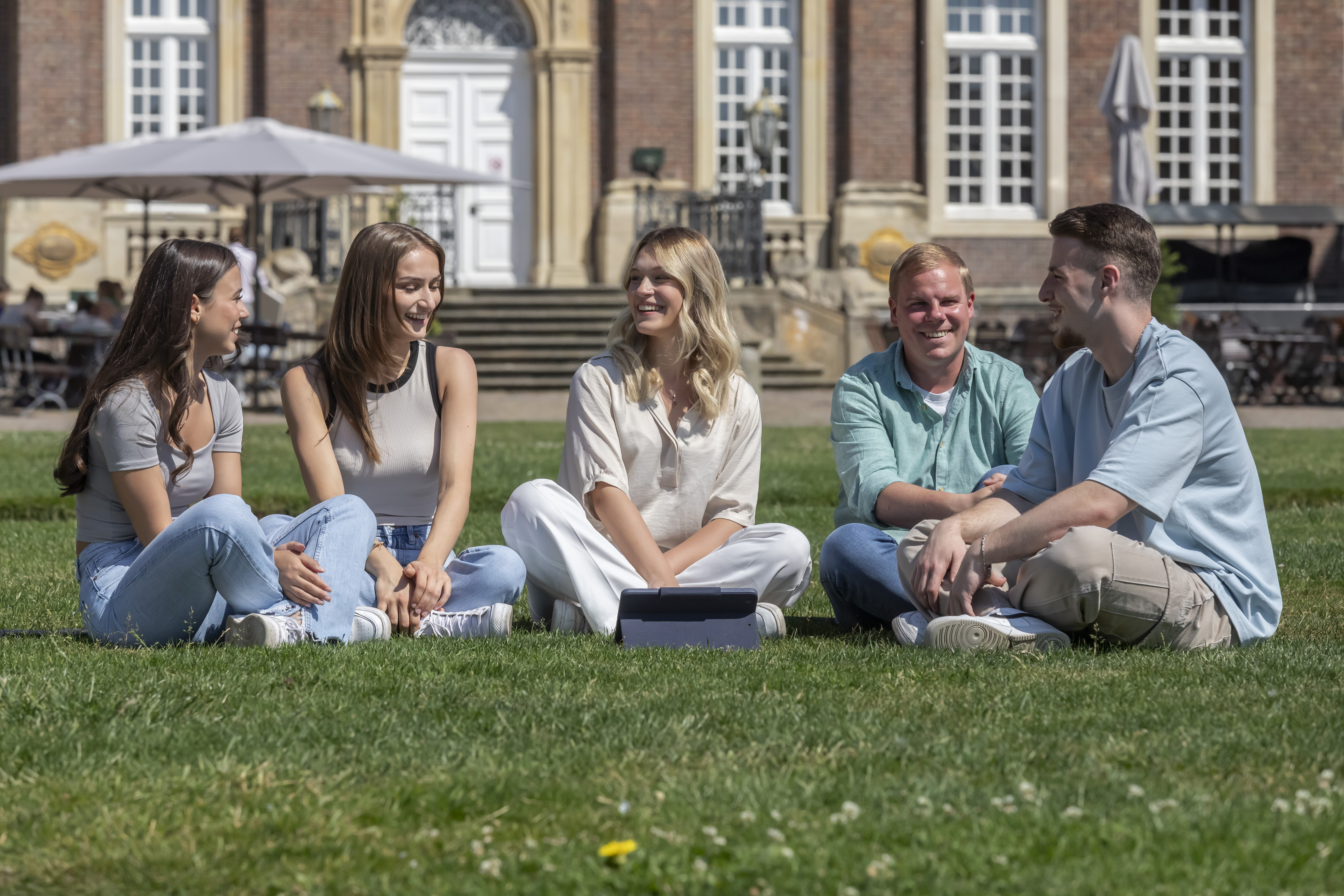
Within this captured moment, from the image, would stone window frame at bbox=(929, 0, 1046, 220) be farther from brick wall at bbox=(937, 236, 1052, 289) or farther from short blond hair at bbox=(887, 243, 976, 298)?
short blond hair at bbox=(887, 243, 976, 298)

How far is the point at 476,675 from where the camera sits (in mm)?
3994

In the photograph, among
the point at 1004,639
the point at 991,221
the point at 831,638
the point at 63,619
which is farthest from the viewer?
the point at 991,221

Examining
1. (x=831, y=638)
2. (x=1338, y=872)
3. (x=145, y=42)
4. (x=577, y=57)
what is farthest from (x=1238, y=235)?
(x=1338, y=872)

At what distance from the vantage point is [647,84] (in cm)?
2256

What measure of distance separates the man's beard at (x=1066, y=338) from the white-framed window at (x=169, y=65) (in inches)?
786

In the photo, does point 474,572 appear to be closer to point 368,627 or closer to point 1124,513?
point 368,627

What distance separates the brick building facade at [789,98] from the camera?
22031 mm

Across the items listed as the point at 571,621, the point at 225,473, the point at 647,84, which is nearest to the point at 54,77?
the point at 647,84

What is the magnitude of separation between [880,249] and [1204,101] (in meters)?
5.91

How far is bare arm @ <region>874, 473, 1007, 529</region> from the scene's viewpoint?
4.72m

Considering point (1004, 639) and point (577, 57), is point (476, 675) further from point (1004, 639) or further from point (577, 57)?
point (577, 57)

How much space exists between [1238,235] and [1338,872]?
75.6ft

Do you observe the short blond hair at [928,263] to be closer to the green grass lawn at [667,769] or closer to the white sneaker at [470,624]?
the green grass lawn at [667,769]


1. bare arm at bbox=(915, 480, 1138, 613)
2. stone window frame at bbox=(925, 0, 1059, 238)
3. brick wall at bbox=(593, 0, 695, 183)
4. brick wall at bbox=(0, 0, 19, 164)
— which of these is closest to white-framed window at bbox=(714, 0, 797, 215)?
brick wall at bbox=(593, 0, 695, 183)
